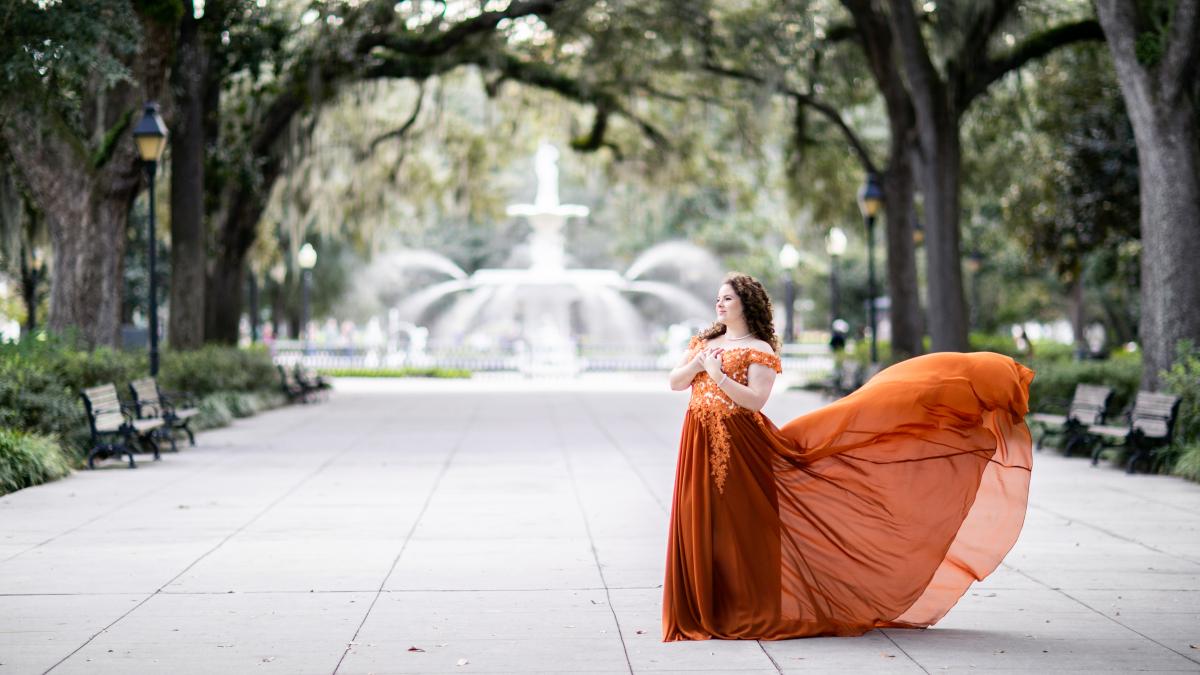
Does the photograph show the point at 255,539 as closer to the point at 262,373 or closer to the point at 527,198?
the point at 262,373

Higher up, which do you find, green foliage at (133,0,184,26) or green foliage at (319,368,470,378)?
green foliage at (133,0,184,26)

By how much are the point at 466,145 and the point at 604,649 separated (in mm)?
28784

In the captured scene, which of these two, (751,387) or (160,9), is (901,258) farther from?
(751,387)

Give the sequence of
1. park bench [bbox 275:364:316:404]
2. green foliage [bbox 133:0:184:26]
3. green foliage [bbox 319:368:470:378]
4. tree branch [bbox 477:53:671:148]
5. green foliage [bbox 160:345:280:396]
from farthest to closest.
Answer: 1. green foliage [bbox 319:368:470:378]
2. tree branch [bbox 477:53:671:148]
3. park bench [bbox 275:364:316:404]
4. green foliage [bbox 160:345:280:396]
5. green foliage [bbox 133:0:184:26]

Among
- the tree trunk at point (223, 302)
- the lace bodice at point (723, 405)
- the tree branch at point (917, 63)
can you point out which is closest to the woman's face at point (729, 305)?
the lace bodice at point (723, 405)

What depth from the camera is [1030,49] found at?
68.8 feet

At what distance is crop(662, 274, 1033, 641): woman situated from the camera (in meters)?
6.66

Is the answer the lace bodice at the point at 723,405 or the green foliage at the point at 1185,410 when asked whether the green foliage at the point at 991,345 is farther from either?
the lace bodice at the point at 723,405

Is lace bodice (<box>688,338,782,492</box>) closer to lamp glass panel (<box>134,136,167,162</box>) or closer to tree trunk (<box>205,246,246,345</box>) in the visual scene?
lamp glass panel (<box>134,136,167,162</box>)

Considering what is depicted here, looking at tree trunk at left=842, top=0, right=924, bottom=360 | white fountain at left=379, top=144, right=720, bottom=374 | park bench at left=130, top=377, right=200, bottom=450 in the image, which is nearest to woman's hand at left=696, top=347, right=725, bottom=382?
park bench at left=130, top=377, right=200, bottom=450

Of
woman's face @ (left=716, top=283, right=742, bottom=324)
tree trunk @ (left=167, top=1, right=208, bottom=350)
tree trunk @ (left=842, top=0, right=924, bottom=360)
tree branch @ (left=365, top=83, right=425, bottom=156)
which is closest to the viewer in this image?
woman's face @ (left=716, top=283, right=742, bottom=324)

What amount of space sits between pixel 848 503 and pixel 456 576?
259 centimetres

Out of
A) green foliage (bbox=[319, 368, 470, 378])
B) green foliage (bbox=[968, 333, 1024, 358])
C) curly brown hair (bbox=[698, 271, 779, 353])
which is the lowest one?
green foliage (bbox=[319, 368, 470, 378])

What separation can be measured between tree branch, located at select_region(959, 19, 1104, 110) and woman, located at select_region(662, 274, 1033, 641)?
14.9m
